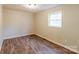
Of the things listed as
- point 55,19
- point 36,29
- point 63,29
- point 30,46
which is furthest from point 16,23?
point 63,29

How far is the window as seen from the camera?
1953mm

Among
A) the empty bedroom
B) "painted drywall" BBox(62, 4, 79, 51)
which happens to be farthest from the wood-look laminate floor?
"painted drywall" BBox(62, 4, 79, 51)

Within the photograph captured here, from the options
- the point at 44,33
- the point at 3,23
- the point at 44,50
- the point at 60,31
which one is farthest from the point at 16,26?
the point at 60,31

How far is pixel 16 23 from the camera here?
6.53 ft

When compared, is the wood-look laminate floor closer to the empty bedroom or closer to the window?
the empty bedroom

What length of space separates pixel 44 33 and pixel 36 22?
0.31 meters

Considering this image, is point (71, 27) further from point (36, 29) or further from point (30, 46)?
point (30, 46)

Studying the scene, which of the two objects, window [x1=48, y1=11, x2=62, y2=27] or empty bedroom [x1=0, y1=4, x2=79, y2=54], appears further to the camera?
window [x1=48, y1=11, x2=62, y2=27]

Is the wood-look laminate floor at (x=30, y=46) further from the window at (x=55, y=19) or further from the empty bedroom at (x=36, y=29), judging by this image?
the window at (x=55, y=19)

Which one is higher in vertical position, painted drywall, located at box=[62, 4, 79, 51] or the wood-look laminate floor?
painted drywall, located at box=[62, 4, 79, 51]

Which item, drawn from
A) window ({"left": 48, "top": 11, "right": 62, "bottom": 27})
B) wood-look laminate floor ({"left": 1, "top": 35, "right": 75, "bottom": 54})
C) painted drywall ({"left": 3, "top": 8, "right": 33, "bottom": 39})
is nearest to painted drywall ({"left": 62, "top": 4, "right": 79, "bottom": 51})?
window ({"left": 48, "top": 11, "right": 62, "bottom": 27})

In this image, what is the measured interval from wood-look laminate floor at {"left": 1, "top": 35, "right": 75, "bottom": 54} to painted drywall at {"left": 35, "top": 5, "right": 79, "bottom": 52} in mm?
122

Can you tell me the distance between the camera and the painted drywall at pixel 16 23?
187cm

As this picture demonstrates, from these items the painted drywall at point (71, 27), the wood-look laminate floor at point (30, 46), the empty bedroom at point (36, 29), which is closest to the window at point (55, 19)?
the empty bedroom at point (36, 29)
